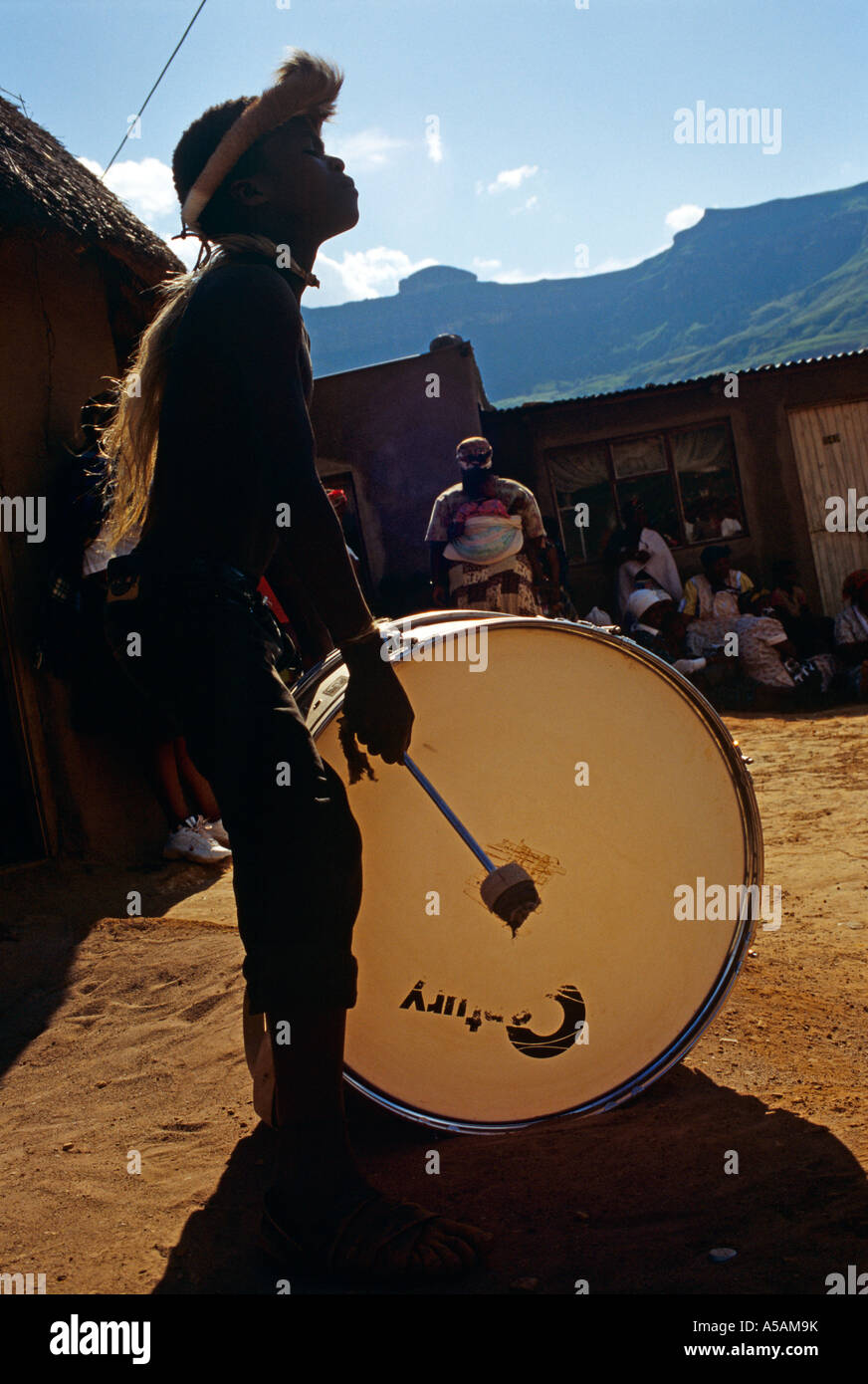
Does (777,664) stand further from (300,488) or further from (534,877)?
(300,488)

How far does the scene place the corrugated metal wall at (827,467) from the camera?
41.1 ft

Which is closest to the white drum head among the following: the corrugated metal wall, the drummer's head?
the drummer's head

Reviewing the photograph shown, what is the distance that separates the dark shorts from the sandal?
34 centimetres

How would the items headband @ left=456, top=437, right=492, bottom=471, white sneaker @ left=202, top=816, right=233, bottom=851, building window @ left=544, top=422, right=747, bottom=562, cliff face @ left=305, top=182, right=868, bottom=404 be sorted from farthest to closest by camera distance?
cliff face @ left=305, top=182, right=868, bottom=404 → building window @ left=544, top=422, right=747, bottom=562 → headband @ left=456, top=437, right=492, bottom=471 → white sneaker @ left=202, top=816, right=233, bottom=851

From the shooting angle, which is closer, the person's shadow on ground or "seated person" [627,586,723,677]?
the person's shadow on ground

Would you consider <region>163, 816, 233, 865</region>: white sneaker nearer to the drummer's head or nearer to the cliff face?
the drummer's head

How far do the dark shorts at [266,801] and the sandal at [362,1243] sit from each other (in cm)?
34

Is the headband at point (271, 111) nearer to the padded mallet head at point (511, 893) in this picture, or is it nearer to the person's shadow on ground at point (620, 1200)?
the padded mallet head at point (511, 893)

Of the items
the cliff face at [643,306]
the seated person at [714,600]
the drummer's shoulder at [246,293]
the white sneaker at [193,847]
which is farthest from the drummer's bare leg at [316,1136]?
the cliff face at [643,306]

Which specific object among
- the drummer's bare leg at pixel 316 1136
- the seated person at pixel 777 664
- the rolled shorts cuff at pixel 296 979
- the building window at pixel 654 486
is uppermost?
the building window at pixel 654 486

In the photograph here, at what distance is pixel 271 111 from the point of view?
6.59 ft

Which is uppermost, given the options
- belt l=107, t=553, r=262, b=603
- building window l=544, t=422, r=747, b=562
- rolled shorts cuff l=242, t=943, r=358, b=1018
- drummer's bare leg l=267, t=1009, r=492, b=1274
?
building window l=544, t=422, r=747, b=562

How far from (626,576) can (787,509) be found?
2.33 m

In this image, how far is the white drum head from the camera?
205 centimetres
